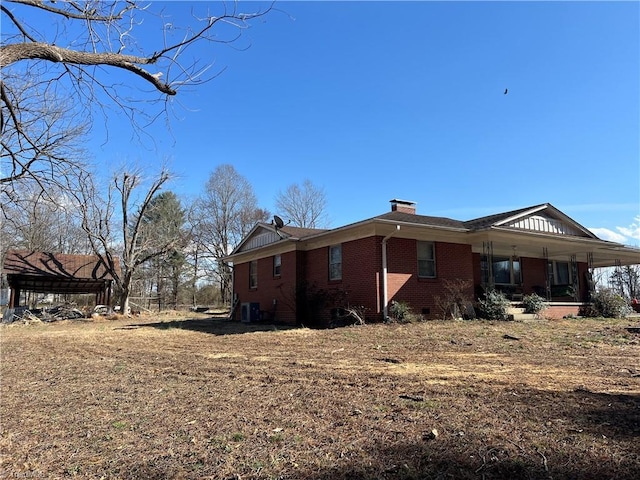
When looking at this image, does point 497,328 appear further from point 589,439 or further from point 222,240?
point 222,240

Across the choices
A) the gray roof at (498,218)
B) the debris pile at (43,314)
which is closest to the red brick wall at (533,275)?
the gray roof at (498,218)

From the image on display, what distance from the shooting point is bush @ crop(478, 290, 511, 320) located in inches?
587

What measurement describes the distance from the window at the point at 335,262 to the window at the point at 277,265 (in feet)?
11.7

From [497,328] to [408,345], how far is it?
3.95 meters

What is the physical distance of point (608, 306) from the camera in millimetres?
17250

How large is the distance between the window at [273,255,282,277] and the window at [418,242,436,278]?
6.48 m

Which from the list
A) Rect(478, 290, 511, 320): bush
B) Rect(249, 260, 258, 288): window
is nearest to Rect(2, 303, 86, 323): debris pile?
Rect(249, 260, 258, 288): window

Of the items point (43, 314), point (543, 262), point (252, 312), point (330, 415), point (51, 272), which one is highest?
point (51, 272)

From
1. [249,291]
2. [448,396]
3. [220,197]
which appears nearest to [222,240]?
[220,197]

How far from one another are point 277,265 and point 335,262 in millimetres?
4203

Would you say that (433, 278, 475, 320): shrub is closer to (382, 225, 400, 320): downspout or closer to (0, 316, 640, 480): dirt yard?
(382, 225, 400, 320): downspout

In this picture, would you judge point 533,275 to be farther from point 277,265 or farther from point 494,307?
point 277,265

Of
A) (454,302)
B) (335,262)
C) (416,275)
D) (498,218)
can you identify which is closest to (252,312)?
(335,262)

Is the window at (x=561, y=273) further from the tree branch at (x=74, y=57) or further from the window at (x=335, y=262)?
the tree branch at (x=74, y=57)
